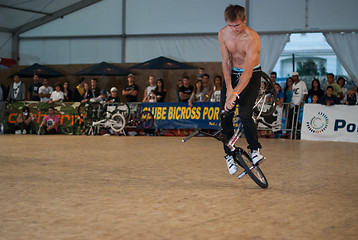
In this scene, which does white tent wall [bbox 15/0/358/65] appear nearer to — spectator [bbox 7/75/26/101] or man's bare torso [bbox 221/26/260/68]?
spectator [bbox 7/75/26/101]

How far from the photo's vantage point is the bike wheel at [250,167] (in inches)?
173

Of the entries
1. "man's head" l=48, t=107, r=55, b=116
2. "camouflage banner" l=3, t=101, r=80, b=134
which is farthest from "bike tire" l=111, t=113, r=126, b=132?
"man's head" l=48, t=107, r=55, b=116

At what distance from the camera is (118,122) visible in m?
14.1

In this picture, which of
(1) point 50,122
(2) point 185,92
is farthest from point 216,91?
(1) point 50,122

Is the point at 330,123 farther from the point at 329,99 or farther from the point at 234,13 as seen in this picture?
the point at 234,13

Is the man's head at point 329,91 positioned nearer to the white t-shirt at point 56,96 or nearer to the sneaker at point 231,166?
the sneaker at point 231,166

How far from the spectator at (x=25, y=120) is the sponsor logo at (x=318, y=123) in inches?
355

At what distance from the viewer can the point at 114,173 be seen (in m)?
5.42

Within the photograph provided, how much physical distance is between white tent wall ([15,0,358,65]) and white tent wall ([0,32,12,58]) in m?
0.60

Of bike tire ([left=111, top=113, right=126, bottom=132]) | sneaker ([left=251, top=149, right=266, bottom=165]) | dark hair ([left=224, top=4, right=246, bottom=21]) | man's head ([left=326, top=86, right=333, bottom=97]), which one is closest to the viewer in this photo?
dark hair ([left=224, top=4, right=246, bottom=21])

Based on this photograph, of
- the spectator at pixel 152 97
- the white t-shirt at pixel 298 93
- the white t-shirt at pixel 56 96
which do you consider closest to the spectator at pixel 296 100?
the white t-shirt at pixel 298 93

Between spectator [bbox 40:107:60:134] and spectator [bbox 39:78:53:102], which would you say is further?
spectator [bbox 39:78:53:102]

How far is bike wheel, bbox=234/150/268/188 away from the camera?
440 centimetres

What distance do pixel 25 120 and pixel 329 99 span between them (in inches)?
384
